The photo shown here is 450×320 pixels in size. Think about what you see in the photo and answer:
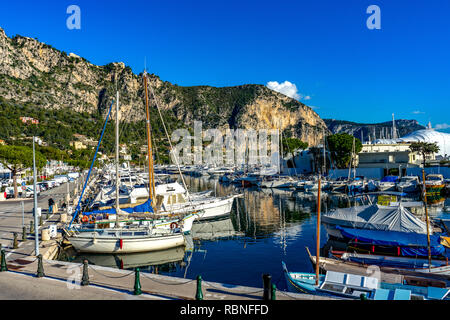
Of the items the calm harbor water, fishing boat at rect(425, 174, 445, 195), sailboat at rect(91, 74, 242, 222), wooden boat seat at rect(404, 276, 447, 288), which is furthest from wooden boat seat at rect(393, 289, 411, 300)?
fishing boat at rect(425, 174, 445, 195)

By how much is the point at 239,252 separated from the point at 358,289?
40.7 feet

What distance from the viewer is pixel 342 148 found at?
306 feet

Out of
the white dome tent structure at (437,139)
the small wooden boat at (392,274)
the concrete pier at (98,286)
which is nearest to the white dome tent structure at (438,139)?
the white dome tent structure at (437,139)

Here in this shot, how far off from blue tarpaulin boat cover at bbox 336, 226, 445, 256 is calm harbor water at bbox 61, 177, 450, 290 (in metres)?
3.84

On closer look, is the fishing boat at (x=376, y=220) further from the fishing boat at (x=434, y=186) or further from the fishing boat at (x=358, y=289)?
the fishing boat at (x=434, y=186)

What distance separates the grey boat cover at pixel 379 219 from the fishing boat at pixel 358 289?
11.4m

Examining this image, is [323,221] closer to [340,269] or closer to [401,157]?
[340,269]

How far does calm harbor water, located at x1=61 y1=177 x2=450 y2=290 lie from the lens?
19.6 m

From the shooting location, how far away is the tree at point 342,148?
9244 centimetres

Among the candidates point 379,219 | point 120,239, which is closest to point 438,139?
point 379,219

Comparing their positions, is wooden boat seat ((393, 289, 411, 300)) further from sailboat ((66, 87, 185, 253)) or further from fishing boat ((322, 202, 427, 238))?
sailboat ((66, 87, 185, 253))

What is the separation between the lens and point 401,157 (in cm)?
9088

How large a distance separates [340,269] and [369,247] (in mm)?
7450
